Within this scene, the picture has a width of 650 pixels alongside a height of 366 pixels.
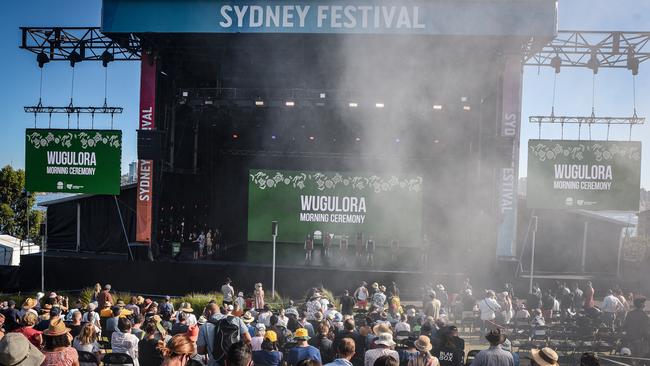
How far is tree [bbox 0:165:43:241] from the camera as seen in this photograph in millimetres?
28688

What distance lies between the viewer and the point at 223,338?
6133 millimetres

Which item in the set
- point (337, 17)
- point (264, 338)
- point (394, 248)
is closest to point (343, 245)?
point (394, 248)

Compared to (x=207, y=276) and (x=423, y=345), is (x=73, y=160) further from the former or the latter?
(x=423, y=345)

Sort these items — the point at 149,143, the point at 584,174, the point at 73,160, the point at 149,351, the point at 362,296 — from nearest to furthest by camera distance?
the point at 149,351, the point at 362,296, the point at 584,174, the point at 149,143, the point at 73,160

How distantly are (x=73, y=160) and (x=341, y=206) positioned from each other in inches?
423

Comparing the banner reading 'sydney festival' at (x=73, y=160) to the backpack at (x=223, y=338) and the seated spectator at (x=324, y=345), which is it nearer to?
the backpack at (x=223, y=338)

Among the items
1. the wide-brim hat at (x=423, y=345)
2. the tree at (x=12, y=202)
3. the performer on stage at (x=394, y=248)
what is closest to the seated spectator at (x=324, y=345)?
the wide-brim hat at (x=423, y=345)

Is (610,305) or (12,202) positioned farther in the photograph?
(12,202)

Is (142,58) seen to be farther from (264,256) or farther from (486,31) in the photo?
(486,31)

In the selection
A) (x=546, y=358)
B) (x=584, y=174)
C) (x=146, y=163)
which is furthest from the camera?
(x=146, y=163)

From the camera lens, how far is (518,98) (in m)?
16.1

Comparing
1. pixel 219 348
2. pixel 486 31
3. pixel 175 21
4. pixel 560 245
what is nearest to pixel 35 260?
pixel 175 21

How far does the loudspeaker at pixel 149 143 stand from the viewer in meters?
16.8

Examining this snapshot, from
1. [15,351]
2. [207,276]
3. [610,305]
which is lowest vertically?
[207,276]
